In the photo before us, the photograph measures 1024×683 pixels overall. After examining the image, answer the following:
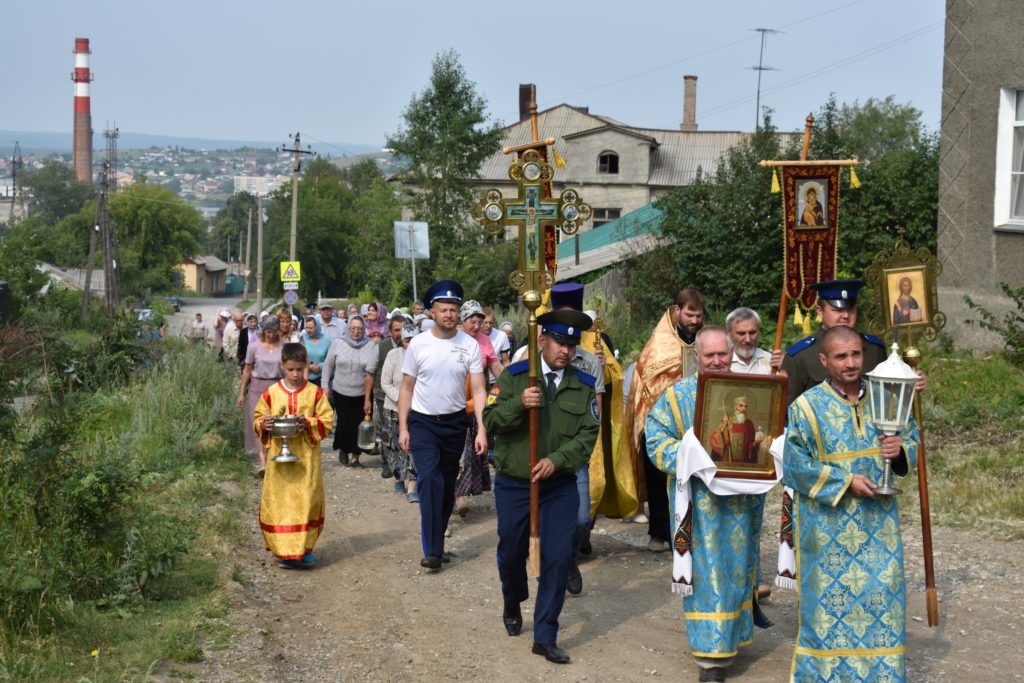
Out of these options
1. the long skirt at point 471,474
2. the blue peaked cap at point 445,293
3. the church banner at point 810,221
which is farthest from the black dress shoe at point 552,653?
the long skirt at point 471,474

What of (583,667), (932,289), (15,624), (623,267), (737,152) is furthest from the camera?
(623,267)

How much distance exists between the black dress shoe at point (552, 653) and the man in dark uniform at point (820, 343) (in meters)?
1.91

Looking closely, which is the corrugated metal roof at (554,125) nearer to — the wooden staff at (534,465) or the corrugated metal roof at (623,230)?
the corrugated metal roof at (623,230)

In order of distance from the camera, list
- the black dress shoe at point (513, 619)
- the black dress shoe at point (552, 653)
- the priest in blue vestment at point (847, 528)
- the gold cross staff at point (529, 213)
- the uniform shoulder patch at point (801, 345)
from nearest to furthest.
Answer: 1. the priest in blue vestment at point (847, 528)
2. the black dress shoe at point (552, 653)
3. the black dress shoe at point (513, 619)
4. the uniform shoulder patch at point (801, 345)
5. the gold cross staff at point (529, 213)

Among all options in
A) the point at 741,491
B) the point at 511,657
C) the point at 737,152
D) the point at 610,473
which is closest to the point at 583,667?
the point at 511,657

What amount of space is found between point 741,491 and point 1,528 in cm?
409

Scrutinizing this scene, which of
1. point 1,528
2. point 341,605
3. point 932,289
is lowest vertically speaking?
point 341,605

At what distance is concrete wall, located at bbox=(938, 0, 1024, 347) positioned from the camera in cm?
1689

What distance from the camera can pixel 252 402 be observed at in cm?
1360

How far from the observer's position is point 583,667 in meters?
7.50

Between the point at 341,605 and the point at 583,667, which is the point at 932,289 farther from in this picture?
the point at 341,605

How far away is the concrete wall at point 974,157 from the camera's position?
1689cm

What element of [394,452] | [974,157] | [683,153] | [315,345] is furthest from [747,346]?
[683,153]

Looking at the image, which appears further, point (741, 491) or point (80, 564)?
point (80, 564)
